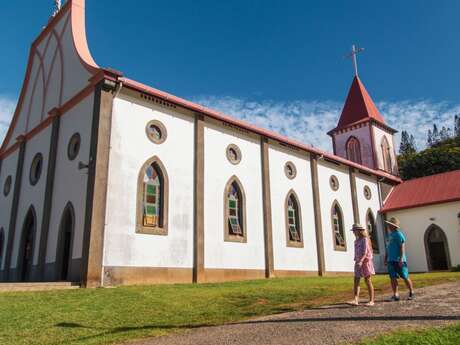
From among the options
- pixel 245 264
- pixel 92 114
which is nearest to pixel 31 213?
pixel 92 114

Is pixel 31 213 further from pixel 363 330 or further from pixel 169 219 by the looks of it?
pixel 363 330

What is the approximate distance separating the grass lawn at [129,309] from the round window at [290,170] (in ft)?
33.4

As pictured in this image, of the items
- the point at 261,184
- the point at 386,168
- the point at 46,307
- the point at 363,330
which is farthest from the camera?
the point at 386,168

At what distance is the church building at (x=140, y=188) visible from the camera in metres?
14.3

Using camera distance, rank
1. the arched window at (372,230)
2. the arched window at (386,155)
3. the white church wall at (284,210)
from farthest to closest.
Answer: the arched window at (386,155), the arched window at (372,230), the white church wall at (284,210)

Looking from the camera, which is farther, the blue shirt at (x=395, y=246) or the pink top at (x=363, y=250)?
the blue shirt at (x=395, y=246)

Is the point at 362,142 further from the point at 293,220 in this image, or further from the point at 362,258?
the point at 362,258

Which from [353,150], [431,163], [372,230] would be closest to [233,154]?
[372,230]

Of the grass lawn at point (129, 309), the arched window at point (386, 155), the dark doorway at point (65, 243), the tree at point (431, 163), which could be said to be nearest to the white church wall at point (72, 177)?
the dark doorway at point (65, 243)

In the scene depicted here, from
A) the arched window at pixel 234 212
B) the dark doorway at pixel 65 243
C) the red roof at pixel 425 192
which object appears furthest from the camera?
the red roof at pixel 425 192

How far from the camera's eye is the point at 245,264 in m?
18.0

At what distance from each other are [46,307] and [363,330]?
6609mm

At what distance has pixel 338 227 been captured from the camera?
80.6 ft

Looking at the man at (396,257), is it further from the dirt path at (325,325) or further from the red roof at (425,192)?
the red roof at (425,192)
